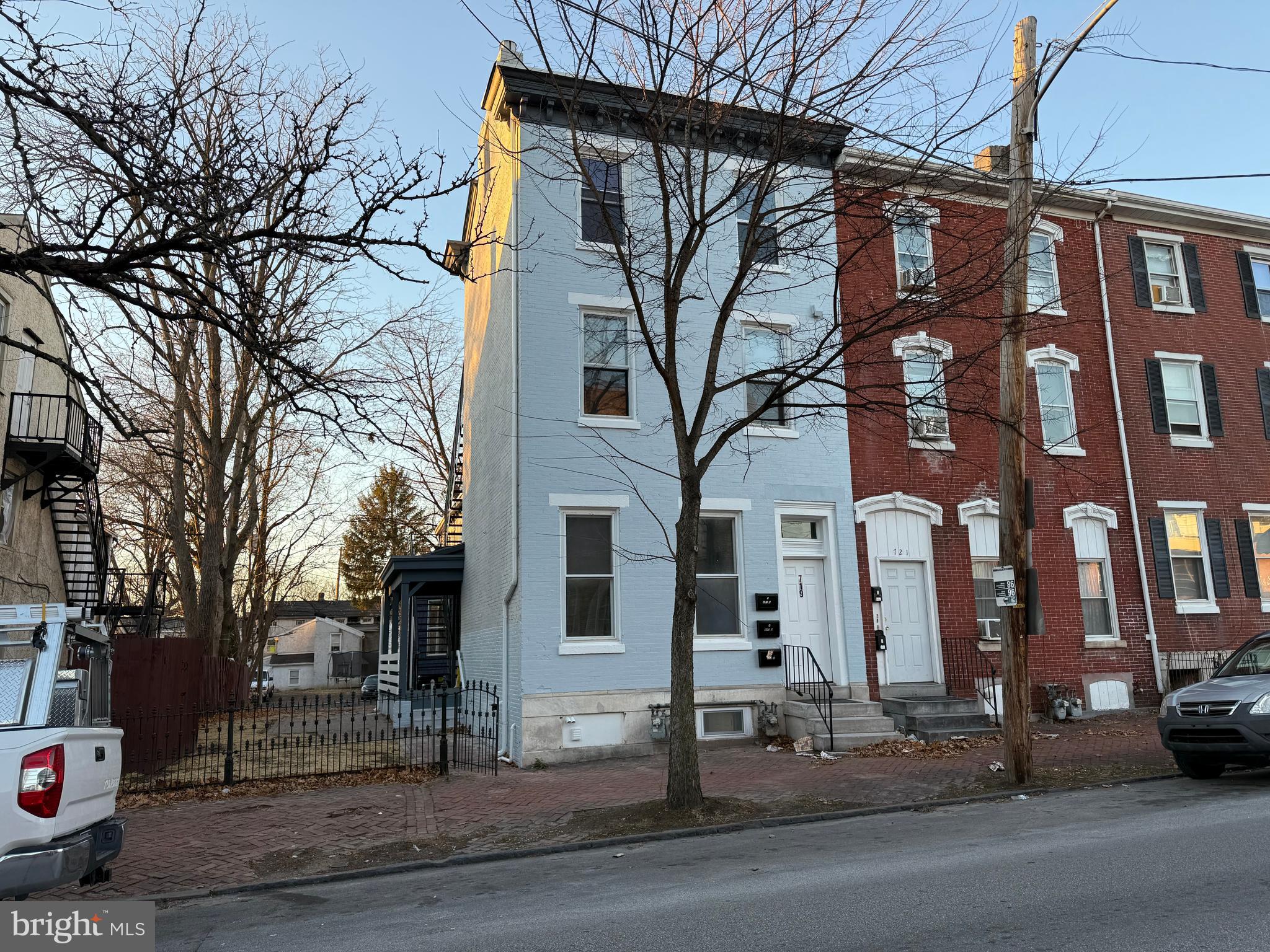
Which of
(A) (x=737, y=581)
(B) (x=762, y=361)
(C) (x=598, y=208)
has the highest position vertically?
(C) (x=598, y=208)

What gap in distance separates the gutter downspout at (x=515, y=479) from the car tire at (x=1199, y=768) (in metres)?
8.90

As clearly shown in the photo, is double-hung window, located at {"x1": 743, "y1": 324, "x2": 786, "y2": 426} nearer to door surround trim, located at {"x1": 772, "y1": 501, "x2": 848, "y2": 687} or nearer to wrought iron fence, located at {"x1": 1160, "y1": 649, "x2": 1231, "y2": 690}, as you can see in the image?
door surround trim, located at {"x1": 772, "y1": 501, "x2": 848, "y2": 687}

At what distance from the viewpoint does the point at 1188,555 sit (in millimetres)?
18125

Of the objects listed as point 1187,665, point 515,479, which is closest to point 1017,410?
point 515,479

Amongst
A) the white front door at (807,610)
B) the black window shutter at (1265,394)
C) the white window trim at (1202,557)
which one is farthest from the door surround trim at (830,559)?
the black window shutter at (1265,394)

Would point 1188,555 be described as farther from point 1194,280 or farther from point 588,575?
point 588,575

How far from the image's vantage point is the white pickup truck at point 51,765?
15.5ft

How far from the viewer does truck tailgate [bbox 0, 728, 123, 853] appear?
4.70 metres

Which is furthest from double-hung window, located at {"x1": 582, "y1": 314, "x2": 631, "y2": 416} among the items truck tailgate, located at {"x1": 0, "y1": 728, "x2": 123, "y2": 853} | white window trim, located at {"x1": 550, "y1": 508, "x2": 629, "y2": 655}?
truck tailgate, located at {"x1": 0, "y1": 728, "x2": 123, "y2": 853}

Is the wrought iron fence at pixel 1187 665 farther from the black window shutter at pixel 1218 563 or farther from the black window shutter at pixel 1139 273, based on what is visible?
the black window shutter at pixel 1139 273

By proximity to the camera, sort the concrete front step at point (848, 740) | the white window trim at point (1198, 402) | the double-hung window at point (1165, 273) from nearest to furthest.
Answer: the concrete front step at point (848, 740) < the white window trim at point (1198, 402) < the double-hung window at point (1165, 273)

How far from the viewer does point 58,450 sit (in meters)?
16.9

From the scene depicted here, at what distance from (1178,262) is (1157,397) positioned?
336cm

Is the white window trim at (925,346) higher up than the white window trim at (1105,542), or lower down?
higher up
